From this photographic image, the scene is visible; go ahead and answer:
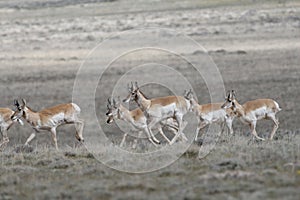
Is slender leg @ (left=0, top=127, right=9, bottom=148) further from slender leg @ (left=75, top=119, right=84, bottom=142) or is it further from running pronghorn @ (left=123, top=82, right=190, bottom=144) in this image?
running pronghorn @ (left=123, top=82, right=190, bottom=144)

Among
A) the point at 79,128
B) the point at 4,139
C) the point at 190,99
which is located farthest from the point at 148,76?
the point at 4,139

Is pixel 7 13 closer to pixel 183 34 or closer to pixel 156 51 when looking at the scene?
pixel 183 34

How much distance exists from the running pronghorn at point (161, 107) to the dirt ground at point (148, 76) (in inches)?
51.0

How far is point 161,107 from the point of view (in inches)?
623

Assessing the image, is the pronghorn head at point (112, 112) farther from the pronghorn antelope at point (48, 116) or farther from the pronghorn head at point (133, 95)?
the pronghorn antelope at point (48, 116)

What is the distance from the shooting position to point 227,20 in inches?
2308

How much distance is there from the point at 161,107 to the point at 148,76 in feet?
57.3

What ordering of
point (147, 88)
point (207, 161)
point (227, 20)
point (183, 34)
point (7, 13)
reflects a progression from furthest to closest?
point (7, 13), point (227, 20), point (183, 34), point (147, 88), point (207, 161)

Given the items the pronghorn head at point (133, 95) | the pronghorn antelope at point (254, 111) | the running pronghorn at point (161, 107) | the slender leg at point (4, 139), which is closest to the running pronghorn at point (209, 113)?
the pronghorn antelope at point (254, 111)

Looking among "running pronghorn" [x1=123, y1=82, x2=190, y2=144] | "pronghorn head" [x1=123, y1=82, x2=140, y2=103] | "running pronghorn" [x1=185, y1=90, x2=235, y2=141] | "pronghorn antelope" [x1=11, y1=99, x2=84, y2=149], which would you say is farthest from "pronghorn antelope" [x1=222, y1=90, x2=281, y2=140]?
"pronghorn antelope" [x1=11, y1=99, x2=84, y2=149]

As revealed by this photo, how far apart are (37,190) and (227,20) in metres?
49.8

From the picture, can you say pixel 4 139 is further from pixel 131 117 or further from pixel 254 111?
pixel 254 111

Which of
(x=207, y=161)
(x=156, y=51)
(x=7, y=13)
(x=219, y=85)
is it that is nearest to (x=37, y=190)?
(x=207, y=161)

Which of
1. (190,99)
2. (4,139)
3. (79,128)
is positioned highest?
(190,99)
